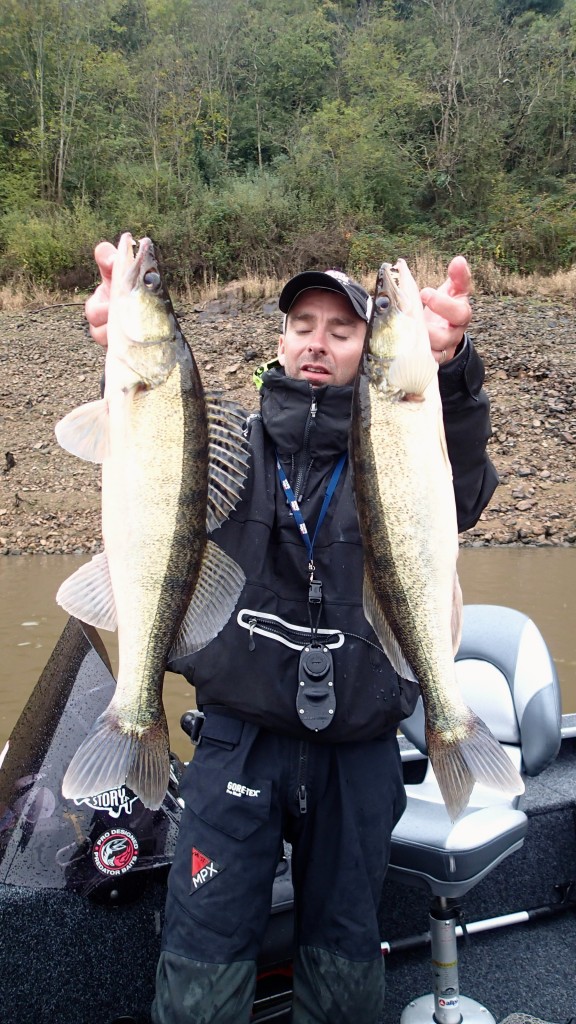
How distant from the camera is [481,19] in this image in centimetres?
3653

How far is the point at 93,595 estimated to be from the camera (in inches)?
86.7

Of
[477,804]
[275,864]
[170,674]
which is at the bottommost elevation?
[170,674]

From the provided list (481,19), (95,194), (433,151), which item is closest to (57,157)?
(95,194)

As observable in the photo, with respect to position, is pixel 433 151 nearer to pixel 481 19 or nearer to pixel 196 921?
pixel 481 19

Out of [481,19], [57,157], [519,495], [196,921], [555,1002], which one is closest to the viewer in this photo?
[196,921]

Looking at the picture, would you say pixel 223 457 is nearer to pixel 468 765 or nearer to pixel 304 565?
pixel 304 565

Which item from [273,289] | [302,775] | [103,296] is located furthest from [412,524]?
[273,289]

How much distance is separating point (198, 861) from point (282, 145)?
35708mm

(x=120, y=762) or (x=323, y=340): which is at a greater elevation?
(x=323, y=340)

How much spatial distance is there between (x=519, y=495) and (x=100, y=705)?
1210 cm

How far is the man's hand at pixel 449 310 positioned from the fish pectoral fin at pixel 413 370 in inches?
7.5

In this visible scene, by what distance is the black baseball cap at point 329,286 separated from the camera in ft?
8.73

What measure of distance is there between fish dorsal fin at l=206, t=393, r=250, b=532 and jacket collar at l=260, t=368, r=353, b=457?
1.04 feet

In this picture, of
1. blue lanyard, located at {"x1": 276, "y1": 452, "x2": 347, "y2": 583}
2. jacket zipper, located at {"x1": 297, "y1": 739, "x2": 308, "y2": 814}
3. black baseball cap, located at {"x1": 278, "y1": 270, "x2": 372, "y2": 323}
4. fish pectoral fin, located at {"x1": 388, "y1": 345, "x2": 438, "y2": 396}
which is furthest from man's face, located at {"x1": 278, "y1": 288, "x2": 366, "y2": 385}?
jacket zipper, located at {"x1": 297, "y1": 739, "x2": 308, "y2": 814}
